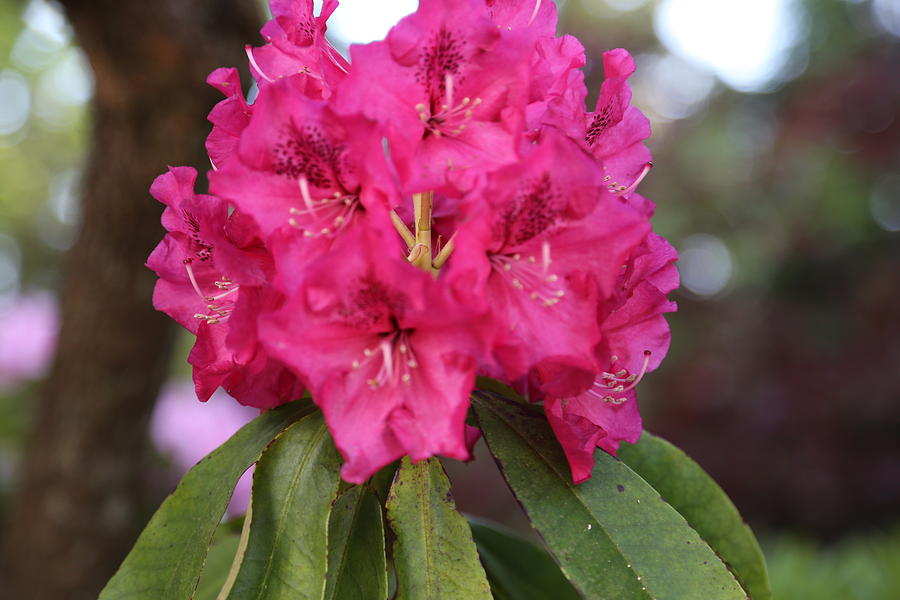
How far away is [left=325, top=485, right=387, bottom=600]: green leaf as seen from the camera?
817mm

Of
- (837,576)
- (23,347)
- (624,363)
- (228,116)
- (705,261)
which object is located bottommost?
(705,261)

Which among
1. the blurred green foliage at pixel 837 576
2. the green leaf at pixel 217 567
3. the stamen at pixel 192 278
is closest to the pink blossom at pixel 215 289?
the stamen at pixel 192 278

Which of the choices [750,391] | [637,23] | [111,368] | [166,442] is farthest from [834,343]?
[637,23]

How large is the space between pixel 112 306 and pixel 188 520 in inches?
43.9

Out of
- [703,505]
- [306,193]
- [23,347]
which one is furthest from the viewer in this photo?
[23,347]

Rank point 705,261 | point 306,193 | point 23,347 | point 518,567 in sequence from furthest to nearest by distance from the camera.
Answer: point 705,261 → point 23,347 → point 518,567 → point 306,193

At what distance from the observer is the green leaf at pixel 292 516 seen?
2.45 feet

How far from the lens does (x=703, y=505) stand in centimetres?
103

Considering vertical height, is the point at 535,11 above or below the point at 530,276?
above

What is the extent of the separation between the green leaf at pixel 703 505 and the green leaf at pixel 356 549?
1.21 ft

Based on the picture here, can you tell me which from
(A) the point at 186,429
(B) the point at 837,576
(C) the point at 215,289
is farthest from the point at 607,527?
(A) the point at 186,429

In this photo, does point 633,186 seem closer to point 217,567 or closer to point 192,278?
point 192,278

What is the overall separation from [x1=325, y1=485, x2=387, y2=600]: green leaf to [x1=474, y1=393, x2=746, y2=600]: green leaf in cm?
16

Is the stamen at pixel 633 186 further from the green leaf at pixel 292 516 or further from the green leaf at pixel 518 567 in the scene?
the green leaf at pixel 518 567
